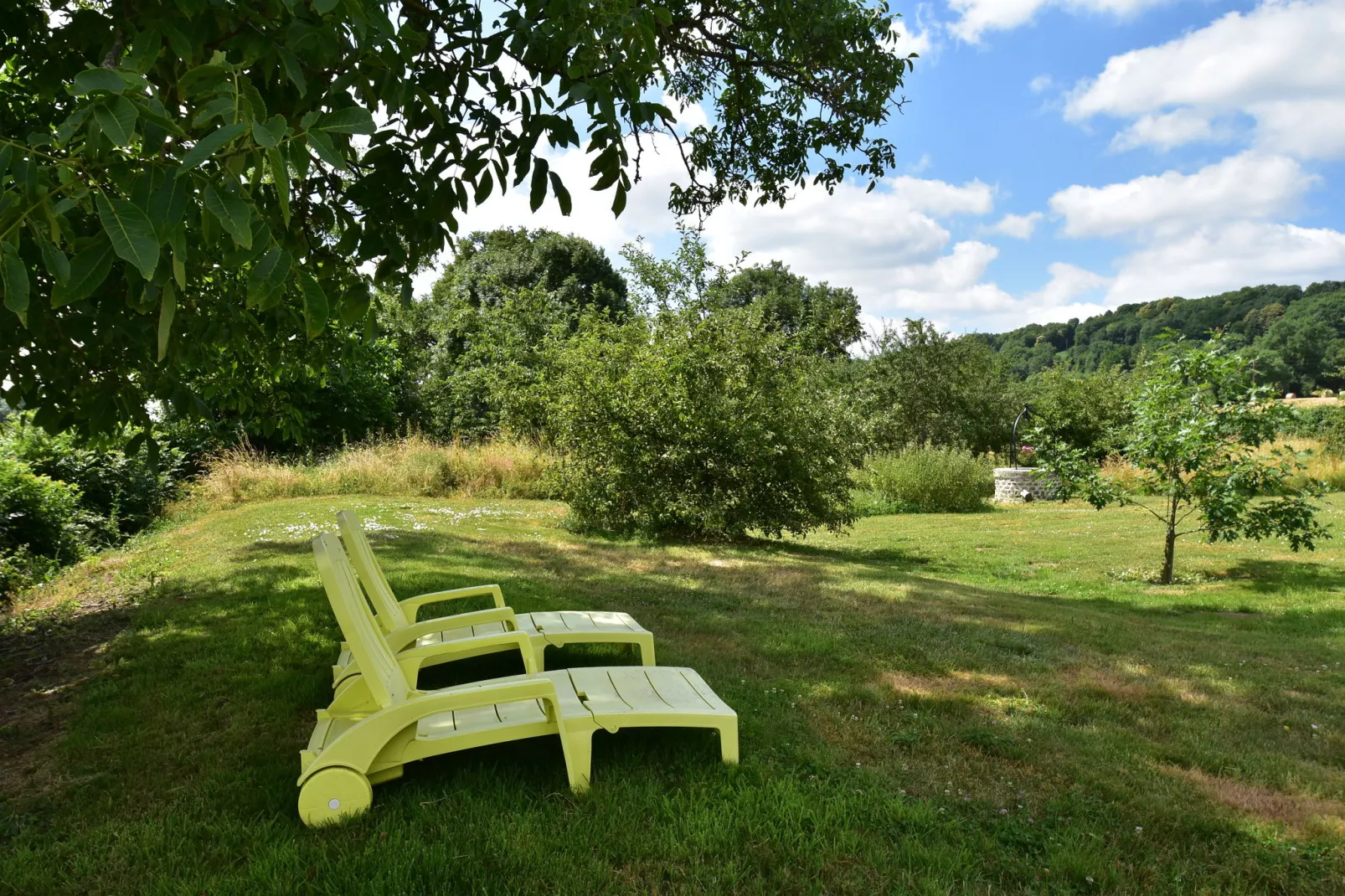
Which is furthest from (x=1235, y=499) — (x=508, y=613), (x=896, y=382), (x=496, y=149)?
(x=896, y=382)

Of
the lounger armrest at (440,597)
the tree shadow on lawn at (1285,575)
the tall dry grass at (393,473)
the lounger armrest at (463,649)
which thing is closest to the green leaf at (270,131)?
the lounger armrest at (463,649)

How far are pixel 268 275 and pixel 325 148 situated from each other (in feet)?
1.06

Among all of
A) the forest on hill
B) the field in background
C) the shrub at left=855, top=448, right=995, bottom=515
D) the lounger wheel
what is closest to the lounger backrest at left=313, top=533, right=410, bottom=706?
the lounger wheel

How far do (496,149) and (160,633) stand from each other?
14.5 feet

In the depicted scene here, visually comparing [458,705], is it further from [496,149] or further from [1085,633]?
[1085,633]

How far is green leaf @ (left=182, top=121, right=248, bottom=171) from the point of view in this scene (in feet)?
5.20

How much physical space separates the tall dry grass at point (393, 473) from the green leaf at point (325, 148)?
13.9 m

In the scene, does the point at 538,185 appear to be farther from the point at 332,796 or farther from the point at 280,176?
the point at 332,796

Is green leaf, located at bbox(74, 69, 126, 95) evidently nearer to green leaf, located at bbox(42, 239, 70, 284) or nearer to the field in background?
green leaf, located at bbox(42, 239, 70, 284)

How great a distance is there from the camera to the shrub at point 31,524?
26.9 ft

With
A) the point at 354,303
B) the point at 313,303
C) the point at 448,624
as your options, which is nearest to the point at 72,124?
the point at 313,303

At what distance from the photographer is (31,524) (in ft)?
29.2

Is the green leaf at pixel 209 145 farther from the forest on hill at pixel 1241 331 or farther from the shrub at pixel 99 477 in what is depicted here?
the forest on hill at pixel 1241 331

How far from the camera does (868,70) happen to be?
6.75 meters
